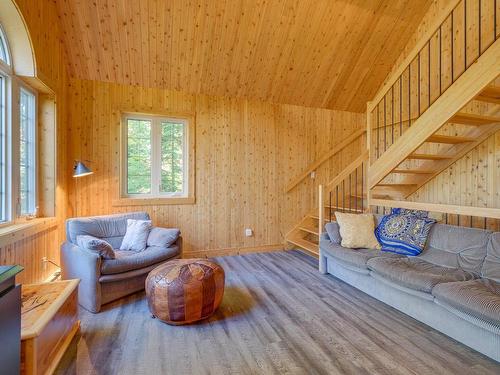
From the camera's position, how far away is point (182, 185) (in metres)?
4.37

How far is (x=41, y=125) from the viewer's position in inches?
125

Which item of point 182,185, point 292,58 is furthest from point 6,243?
point 292,58

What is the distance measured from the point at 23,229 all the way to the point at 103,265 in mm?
795

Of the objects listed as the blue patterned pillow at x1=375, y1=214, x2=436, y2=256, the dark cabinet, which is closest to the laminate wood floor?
the blue patterned pillow at x1=375, y1=214, x2=436, y2=256

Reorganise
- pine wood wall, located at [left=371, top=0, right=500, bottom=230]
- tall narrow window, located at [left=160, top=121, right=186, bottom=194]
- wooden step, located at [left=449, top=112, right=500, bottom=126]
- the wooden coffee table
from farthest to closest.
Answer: tall narrow window, located at [left=160, top=121, right=186, bottom=194] → pine wood wall, located at [left=371, top=0, right=500, bottom=230] → wooden step, located at [left=449, top=112, right=500, bottom=126] → the wooden coffee table

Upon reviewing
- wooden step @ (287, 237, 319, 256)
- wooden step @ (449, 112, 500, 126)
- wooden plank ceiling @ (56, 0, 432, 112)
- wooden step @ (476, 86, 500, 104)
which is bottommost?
wooden step @ (287, 237, 319, 256)

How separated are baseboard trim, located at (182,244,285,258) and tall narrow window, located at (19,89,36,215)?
82.3 inches

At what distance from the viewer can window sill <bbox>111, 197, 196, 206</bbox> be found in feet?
13.0

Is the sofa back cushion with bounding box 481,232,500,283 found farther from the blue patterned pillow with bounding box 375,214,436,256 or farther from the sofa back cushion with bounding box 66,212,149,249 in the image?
the sofa back cushion with bounding box 66,212,149,249

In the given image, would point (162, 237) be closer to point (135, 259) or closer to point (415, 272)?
point (135, 259)

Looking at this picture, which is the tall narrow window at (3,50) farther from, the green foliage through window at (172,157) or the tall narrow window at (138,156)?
the green foliage through window at (172,157)

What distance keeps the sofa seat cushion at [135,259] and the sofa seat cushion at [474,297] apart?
259cm

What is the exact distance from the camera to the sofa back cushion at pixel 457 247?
248cm

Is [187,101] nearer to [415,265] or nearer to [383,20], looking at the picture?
[383,20]
